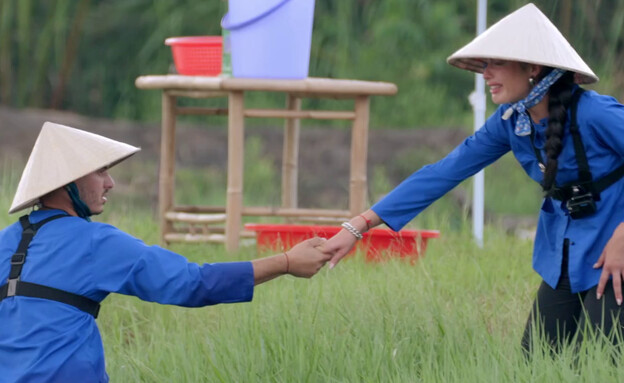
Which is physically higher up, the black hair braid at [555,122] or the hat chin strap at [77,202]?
the black hair braid at [555,122]

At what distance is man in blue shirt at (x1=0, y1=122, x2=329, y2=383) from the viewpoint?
9.12 feet

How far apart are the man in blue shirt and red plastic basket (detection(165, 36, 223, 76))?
2.25 metres

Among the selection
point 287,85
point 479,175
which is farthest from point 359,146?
point 479,175

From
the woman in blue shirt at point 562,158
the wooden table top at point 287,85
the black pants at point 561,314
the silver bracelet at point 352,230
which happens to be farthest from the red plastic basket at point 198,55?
Answer: the black pants at point 561,314

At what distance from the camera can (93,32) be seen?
10016 millimetres

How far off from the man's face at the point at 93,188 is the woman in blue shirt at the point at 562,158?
730 millimetres

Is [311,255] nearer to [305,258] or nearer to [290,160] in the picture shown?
[305,258]

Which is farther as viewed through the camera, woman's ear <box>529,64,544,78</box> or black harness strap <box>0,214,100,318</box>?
woman's ear <box>529,64,544,78</box>

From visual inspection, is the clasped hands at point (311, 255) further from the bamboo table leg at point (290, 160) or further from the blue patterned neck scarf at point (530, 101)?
the bamboo table leg at point (290, 160)

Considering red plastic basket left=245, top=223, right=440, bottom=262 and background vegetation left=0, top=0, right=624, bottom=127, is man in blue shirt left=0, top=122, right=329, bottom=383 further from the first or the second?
background vegetation left=0, top=0, right=624, bottom=127

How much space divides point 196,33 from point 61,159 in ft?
22.3

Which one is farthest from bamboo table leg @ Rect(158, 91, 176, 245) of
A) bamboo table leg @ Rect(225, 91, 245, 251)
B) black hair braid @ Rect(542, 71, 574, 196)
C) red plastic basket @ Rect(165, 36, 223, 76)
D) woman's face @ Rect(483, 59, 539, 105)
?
black hair braid @ Rect(542, 71, 574, 196)

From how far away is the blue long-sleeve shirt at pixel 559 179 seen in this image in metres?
3.12

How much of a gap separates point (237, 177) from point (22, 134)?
13.2 feet
